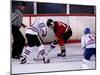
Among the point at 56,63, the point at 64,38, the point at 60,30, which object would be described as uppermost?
the point at 60,30

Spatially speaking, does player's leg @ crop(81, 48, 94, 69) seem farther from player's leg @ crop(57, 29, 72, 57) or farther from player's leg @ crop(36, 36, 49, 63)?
player's leg @ crop(36, 36, 49, 63)

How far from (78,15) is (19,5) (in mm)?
784

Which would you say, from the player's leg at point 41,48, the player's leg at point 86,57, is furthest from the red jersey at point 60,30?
the player's leg at point 86,57

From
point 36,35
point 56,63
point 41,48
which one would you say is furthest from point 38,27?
point 56,63

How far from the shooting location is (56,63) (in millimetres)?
2646

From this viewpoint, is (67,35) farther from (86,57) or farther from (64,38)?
(86,57)

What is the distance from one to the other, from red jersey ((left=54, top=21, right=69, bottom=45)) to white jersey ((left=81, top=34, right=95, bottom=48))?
0.94 ft

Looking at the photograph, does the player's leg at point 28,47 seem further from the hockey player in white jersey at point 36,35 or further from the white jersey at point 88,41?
the white jersey at point 88,41

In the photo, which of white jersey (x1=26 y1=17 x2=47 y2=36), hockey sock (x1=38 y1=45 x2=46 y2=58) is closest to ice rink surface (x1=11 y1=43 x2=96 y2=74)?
hockey sock (x1=38 y1=45 x2=46 y2=58)

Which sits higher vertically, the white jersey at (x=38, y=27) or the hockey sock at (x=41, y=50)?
the white jersey at (x=38, y=27)

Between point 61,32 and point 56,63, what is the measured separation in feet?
1.29

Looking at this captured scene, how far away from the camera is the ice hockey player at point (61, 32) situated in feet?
8.66

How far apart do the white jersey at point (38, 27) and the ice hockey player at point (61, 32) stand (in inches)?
2.7

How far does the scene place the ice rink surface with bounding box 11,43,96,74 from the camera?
8.18 ft
